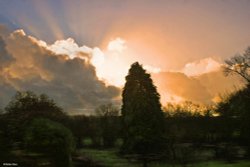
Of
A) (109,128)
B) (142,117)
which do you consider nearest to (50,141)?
(142,117)

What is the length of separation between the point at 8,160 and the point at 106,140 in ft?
142

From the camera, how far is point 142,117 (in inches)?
1709

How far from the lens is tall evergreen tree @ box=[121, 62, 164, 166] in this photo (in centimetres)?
4188

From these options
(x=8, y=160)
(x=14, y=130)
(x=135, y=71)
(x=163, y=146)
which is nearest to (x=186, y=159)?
(x=163, y=146)

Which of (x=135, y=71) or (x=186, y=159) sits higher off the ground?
(x=135, y=71)

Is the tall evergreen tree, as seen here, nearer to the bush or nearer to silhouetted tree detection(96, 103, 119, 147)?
silhouetted tree detection(96, 103, 119, 147)

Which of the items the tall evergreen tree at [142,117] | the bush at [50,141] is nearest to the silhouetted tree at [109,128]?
the tall evergreen tree at [142,117]

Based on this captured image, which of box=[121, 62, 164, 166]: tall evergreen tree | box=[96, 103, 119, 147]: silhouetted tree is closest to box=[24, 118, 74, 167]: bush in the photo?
box=[121, 62, 164, 166]: tall evergreen tree

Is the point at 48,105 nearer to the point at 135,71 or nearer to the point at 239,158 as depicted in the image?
the point at 135,71

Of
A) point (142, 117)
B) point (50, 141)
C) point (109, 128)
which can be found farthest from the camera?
point (109, 128)

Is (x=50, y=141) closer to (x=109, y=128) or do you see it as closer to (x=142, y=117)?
(x=142, y=117)

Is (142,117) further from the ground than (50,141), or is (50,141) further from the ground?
(142,117)

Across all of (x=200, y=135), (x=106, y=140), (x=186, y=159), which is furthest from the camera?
(x=106, y=140)

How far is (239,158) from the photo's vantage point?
4231cm
